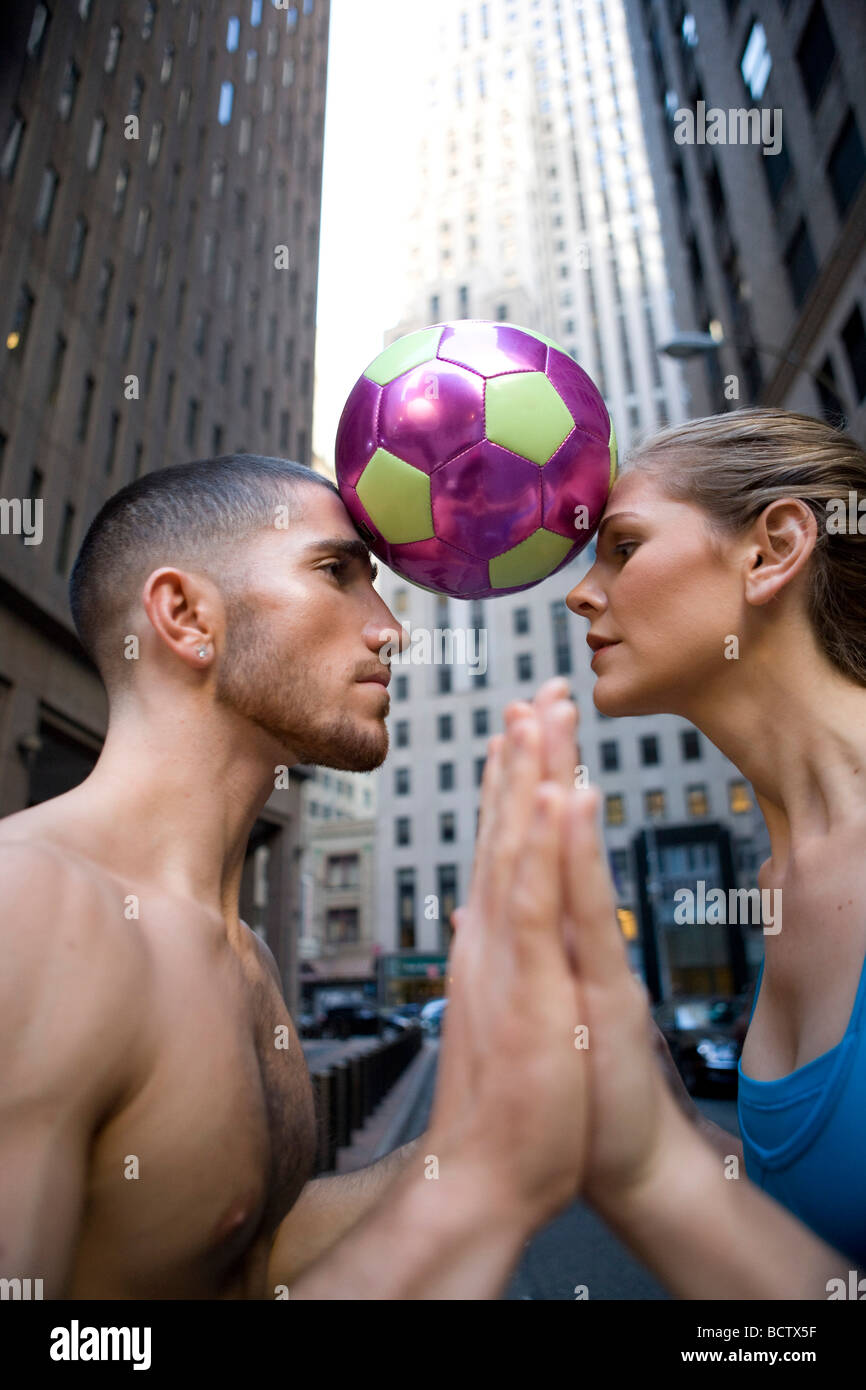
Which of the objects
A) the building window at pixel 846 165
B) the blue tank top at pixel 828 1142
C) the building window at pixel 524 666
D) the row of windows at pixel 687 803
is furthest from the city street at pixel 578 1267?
the building window at pixel 524 666

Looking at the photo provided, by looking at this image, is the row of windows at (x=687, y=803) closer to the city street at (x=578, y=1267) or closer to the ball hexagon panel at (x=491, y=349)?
the city street at (x=578, y=1267)

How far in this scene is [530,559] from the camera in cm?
261

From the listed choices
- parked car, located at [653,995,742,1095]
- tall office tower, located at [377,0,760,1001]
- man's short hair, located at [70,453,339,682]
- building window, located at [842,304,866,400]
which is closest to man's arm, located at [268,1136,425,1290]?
man's short hair, located at [70,453,339,682]

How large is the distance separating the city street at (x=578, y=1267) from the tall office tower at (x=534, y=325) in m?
36.1

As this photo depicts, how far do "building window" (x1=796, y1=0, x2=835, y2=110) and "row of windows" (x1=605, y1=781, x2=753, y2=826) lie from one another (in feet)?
118

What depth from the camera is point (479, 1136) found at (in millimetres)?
1059

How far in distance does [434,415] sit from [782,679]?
1.20 m

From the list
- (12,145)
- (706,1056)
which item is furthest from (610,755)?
(12,145)

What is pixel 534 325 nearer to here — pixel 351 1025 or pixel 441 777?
pixel 441 777

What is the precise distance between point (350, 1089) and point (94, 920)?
11178 millimetres

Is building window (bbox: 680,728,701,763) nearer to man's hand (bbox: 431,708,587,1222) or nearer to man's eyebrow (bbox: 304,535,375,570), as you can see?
man's eyebrow (bbox: 304,535,375,570)

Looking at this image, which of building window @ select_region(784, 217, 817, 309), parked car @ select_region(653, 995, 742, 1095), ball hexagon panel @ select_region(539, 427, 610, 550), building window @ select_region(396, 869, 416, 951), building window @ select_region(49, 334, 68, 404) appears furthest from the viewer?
building window @ select_region(396, 869, 416, 951)

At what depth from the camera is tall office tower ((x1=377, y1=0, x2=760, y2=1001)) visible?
2122 inches
